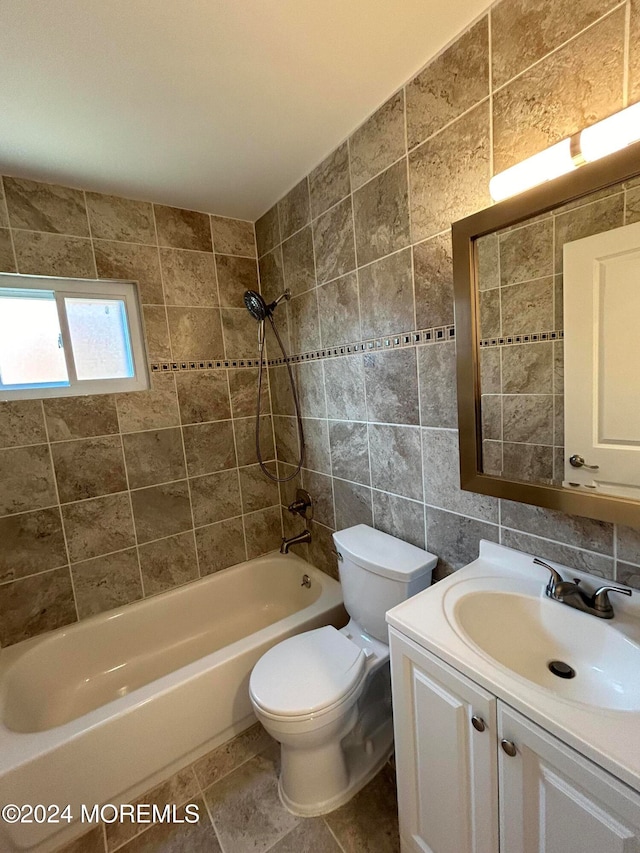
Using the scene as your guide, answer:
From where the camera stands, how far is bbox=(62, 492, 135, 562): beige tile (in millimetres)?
1795

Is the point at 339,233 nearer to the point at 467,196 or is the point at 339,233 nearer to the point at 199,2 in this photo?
the point at 467,196

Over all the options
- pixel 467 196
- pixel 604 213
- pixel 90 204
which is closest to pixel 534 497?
pixel 604 213

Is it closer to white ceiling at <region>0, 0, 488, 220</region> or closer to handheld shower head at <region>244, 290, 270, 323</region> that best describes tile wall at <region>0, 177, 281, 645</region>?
handheld shower head at <region>244, 290, 270, 323</region>

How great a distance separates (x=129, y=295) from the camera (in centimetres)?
191

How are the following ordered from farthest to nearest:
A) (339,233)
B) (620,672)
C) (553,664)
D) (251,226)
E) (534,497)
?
(251,226) < (339,233) < (534,497) < (553,664) < (620,672)

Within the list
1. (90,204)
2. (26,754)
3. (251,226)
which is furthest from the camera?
(251,226)

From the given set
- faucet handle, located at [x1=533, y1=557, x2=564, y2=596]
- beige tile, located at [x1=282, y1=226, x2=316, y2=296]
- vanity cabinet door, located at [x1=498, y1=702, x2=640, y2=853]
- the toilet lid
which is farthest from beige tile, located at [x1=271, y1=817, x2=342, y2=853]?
beige tile, located at [x1=282, y1=226, x2=316, y2=296]

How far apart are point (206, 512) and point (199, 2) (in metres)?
2.04

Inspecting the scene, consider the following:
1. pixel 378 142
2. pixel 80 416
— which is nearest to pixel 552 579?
pixel 378 142

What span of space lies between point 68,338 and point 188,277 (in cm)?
69

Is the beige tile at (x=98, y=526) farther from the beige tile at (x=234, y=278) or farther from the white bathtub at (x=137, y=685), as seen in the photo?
the beige tile at (x=234, y=278)

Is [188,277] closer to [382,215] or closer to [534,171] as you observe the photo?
[382,215]

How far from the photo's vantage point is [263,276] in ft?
7.27

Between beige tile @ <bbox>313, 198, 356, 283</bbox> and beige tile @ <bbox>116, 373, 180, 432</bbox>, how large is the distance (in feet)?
3.29
